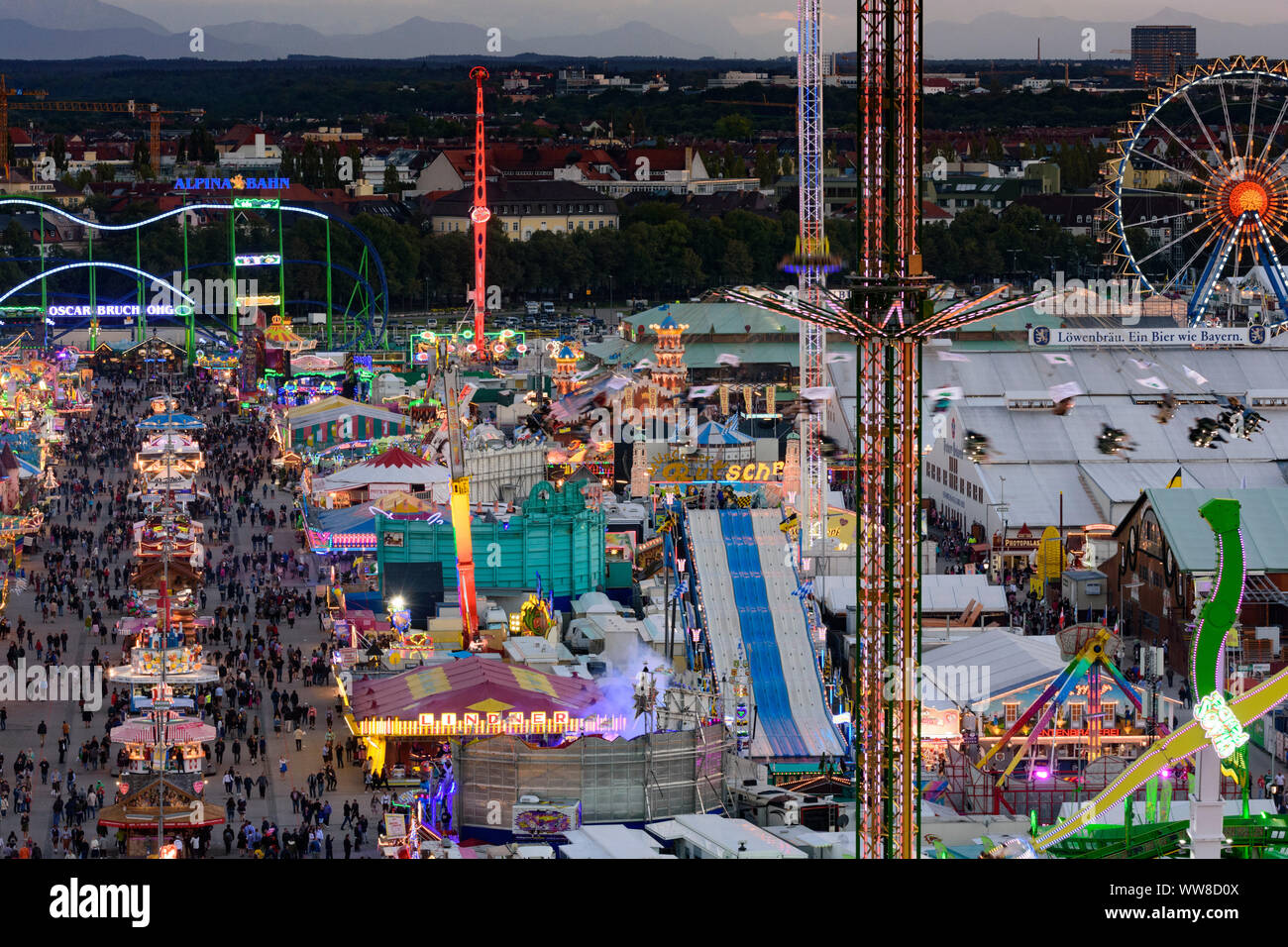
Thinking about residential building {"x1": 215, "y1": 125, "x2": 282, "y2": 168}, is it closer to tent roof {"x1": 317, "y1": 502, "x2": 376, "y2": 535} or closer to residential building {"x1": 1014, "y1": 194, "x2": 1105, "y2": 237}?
residential building {"x1": 1014, "y1": 194, "x2": 1105, "y2": 237}

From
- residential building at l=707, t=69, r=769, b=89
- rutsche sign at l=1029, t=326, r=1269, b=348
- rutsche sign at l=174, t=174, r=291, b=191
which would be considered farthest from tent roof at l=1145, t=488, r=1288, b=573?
residential building at l=707, t=69, r=769, b=89

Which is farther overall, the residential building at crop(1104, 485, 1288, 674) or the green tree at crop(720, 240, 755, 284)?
the green tree at crop(720, 240, 755, 284)

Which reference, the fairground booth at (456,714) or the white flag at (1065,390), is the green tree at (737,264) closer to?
the white flag at (1065,390)

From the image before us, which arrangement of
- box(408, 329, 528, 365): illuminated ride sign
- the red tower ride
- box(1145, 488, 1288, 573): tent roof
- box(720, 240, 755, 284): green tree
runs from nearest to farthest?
box(1145, 488, 1288, 573): tent roof → box(408, 329, 528, 365): illuminated ride sign → the red tower ride → box(720, 240, 755, 284): green tree

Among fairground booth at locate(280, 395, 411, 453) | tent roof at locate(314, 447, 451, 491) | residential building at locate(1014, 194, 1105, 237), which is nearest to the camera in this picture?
tent roof at locate(314, 447, 451, 491)

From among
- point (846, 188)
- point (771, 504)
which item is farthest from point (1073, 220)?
point (771, 504)

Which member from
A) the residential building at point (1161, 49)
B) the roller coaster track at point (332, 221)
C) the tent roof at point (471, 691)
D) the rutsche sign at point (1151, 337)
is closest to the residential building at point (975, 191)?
the residential building at point (1161, 49)
